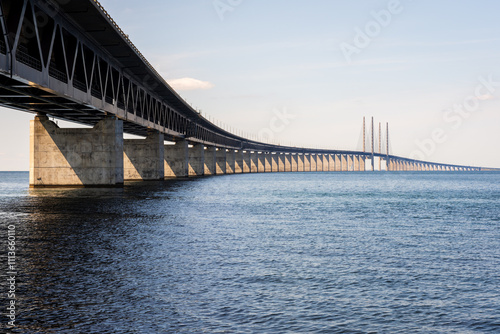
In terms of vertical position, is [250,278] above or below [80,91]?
below

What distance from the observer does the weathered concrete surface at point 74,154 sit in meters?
51.4

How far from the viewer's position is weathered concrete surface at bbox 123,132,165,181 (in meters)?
77.1

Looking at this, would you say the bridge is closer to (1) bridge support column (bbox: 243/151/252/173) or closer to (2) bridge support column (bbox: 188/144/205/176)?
(2) bridge support column (bbox: 188/144/205/176)

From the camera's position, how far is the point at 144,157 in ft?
258

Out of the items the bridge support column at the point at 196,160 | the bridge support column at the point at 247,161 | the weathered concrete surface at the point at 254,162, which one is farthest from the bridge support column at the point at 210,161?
the weathered concrete surface at the point at 254,162

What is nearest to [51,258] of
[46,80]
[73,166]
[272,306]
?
[272,306]

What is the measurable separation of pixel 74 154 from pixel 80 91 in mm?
12902

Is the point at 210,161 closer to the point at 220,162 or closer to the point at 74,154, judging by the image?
the point at 220,162

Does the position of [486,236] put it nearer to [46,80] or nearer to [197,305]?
[197,305]

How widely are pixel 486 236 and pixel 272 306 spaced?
14.2 m

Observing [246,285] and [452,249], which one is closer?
[246,285]

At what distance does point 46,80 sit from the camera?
32.5m

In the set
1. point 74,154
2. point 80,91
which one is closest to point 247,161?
point 74,154

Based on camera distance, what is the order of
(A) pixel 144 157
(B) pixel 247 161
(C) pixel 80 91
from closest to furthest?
(C) pixel 80 91 < (A) pixel 144 157 < (B) pixel 247 161
